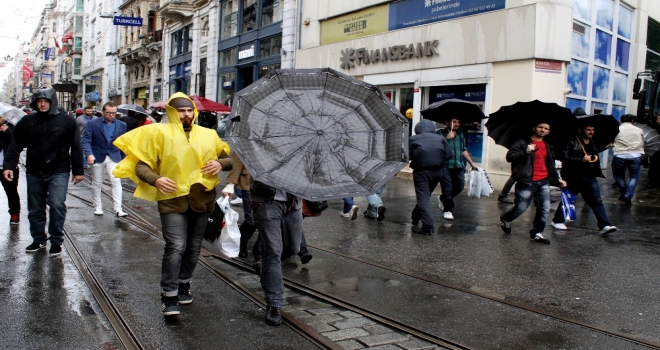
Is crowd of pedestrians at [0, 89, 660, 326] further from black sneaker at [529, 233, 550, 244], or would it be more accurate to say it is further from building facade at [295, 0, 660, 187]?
building facade at [295, 0, 660, 187]

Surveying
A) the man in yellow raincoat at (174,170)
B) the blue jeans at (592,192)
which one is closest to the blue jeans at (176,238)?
the man in yellow raincoat at (174,170)

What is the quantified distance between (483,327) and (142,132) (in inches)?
112

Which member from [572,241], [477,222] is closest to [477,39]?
[477,222]

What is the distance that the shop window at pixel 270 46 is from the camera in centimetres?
2461

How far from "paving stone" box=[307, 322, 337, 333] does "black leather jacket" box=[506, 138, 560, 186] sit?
4225 millimetres

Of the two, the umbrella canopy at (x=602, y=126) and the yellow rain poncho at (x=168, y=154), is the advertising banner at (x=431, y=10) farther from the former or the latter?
the yellow rain poncho at (x=168, y=154)

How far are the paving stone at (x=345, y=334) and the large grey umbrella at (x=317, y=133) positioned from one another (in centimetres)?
101

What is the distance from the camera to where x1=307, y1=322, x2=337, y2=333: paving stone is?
4504 mm

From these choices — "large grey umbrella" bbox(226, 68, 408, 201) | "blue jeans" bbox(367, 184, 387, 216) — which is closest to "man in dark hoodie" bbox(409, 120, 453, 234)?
"blue jeans" bbox(367, 184, 387, 216)

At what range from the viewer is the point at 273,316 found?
4539mm

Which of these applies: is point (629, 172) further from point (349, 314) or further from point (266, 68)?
point (266, 68)

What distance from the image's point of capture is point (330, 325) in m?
4.61

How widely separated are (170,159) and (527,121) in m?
5.14

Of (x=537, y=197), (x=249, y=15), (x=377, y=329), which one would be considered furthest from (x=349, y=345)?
(x=249, y=15)
